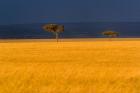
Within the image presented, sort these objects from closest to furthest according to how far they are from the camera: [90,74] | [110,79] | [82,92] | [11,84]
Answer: [82,92] → [11,84] → [110,79] → [90,74]

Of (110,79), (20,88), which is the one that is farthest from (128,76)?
(20,88)

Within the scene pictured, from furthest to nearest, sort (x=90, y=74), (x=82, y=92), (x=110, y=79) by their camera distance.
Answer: (x=90, y=74)
(x=110, y=79)
(x=82, y=92)

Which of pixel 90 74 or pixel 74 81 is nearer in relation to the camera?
pixel 74 81

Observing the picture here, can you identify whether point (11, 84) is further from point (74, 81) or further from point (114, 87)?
point (114, 87)

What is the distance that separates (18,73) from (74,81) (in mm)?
3651

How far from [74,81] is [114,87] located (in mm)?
2402

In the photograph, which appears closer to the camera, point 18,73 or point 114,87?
point 114,87

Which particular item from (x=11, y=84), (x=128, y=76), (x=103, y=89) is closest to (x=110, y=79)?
(x=128, y=76)

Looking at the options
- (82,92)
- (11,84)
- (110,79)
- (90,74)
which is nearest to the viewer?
(82,92)

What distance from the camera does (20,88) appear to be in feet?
58.3

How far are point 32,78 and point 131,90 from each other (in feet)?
16.9

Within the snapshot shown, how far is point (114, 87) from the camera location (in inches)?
704

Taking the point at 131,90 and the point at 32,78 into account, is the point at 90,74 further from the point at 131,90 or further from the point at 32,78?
the point at 131,90

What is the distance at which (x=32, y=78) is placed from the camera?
817 inches
